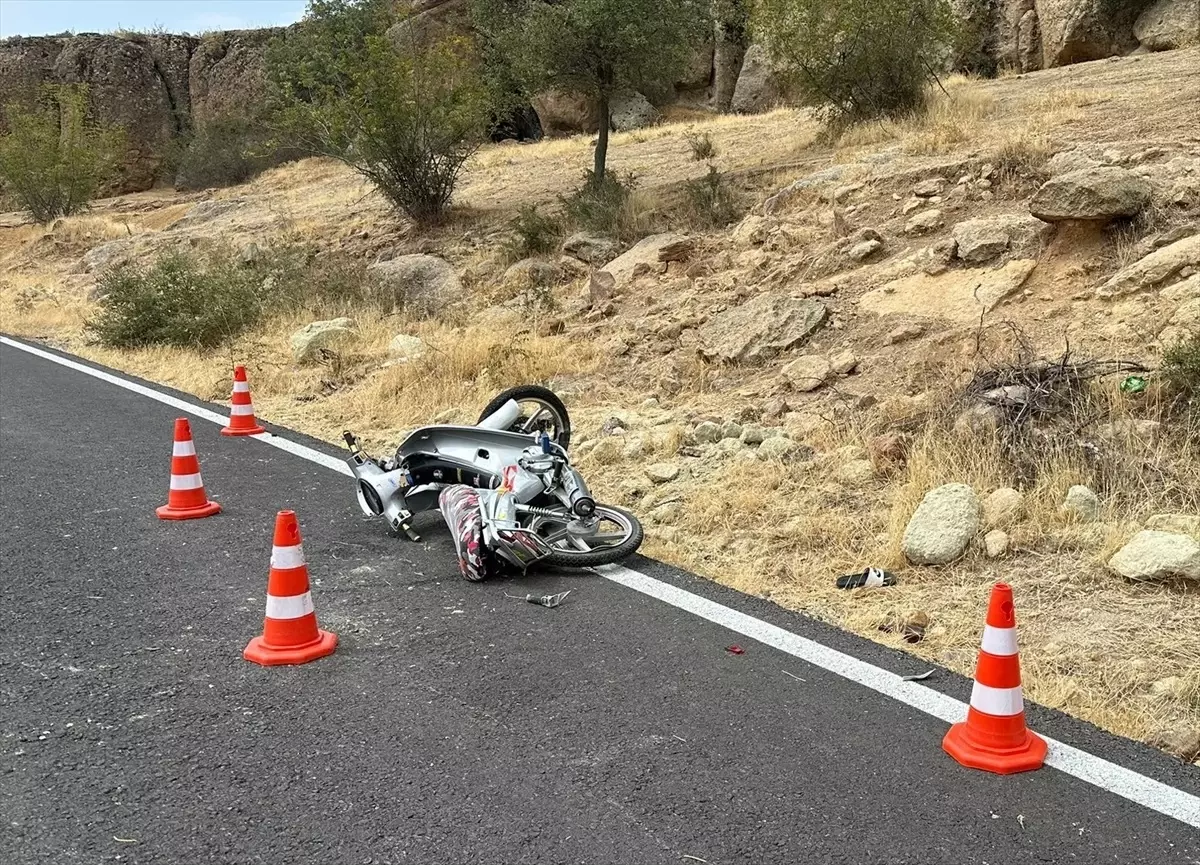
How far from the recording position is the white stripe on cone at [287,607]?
4336 millimetres

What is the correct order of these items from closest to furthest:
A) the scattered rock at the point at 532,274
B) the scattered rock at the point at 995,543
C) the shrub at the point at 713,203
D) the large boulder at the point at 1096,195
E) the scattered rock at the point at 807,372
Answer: the scattered rock at the point at 995,543 < the scattered rock at the point at 807,372 < the large boulder at the point at 1096,195 < the shrub at the point at 713,203 < the scattered rock at the point at 532,274

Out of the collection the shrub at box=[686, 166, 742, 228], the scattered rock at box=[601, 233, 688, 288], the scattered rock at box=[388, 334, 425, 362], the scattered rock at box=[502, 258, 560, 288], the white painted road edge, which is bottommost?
the white painted road edge

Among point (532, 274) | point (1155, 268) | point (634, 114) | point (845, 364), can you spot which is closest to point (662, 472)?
point (845, 364)

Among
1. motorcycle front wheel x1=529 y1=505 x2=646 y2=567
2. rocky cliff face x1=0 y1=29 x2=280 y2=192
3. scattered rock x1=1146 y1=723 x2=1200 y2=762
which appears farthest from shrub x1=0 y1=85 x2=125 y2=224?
scattered rock x1=1146 y1=723 x2=1200 y2=762

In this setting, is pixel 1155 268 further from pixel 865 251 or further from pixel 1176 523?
pixel 1176 523

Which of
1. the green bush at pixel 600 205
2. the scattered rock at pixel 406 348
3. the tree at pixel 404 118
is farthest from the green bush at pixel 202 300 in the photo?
the green bush at pixel 600 205

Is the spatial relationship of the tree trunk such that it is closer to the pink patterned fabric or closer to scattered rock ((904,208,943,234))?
scattered rock ((904,208,943,234))

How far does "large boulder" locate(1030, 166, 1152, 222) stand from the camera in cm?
851

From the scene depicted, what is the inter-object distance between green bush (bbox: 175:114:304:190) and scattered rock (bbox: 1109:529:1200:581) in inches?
1365

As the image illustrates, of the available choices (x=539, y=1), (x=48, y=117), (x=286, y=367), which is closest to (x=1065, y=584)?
(x=286, y=367)

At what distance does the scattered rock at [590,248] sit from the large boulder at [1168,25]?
1547 cm

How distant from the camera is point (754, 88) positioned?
31797mm

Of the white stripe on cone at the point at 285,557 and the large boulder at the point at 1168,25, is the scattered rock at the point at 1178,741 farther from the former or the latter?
the large boulder at the point at 1168,25

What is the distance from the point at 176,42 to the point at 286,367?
36.5 m
